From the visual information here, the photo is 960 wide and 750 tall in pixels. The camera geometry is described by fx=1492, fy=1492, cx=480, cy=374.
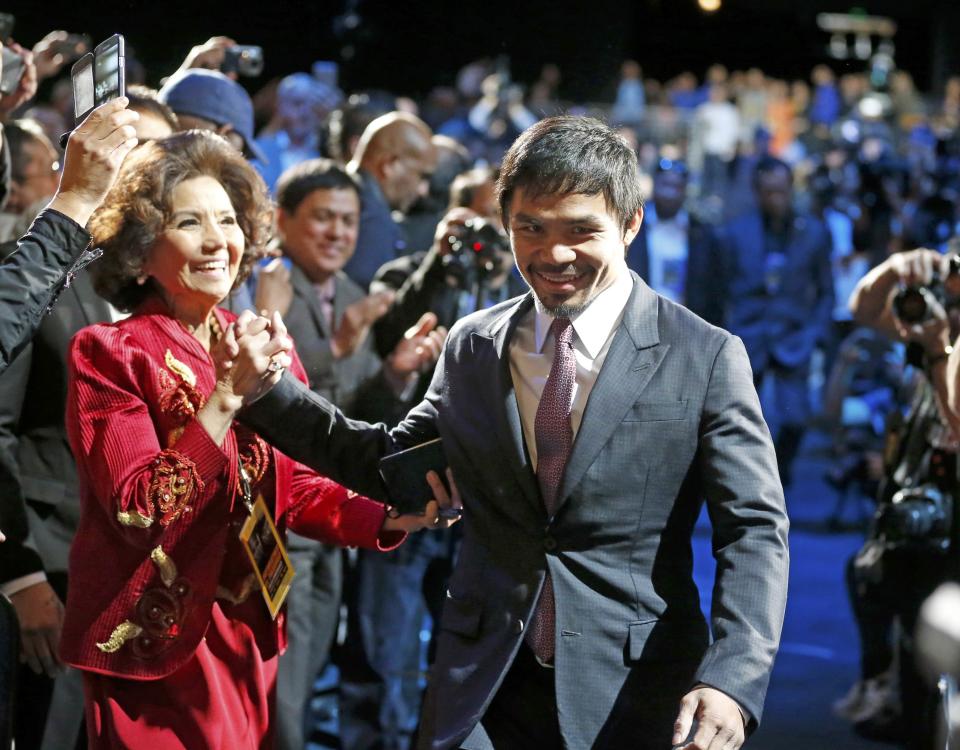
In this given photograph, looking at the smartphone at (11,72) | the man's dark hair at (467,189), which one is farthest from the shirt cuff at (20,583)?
the man's dark hair at (467,189)

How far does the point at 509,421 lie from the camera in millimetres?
2518

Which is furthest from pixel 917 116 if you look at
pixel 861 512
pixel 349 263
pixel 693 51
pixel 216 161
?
pixel 216 161

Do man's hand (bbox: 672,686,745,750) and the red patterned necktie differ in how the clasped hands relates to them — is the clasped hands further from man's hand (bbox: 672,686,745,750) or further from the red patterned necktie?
man's hand (bbox: 672,686,745,750)

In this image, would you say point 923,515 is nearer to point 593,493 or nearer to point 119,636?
point 593,493

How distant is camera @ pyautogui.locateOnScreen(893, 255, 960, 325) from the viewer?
3.89 meters

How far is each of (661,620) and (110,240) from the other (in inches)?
51.3

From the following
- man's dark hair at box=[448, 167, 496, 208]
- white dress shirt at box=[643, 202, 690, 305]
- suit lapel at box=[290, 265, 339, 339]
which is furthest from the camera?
white dress shirt at box=[643, 202, 690, 305]

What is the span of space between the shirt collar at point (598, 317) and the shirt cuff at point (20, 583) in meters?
1.44

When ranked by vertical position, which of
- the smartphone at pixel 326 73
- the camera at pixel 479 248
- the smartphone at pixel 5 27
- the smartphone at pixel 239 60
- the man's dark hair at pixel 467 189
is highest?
the smartphone at pixel 326 73

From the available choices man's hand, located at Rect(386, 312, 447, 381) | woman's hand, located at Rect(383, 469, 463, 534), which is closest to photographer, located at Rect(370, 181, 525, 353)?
man's hand, located at Rect(386, 312, 447, 381)

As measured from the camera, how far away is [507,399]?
2539 millimetres

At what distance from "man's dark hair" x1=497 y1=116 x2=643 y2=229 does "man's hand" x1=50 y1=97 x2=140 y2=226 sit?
671mm

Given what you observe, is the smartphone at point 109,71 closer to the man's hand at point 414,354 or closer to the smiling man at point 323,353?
the man's hand at point 414,354

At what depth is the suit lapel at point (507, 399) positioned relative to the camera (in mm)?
2490
